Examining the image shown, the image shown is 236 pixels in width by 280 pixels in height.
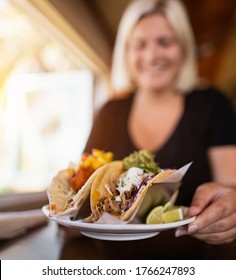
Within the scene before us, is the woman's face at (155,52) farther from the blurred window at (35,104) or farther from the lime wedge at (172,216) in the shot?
the lime wedge at (172,216)

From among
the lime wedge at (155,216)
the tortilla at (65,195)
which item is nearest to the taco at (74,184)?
the tortilla at (65,195)

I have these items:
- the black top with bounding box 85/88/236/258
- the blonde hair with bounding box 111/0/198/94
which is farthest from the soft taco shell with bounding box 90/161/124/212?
the blonde hair with bounding box 111/0/198/94

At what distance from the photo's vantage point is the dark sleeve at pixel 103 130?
3.40ft

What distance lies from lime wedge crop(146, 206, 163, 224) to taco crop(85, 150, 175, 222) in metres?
0.04

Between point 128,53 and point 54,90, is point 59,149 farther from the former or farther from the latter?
point 128,53

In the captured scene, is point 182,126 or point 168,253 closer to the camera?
point 168,253

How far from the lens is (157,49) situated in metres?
1.06

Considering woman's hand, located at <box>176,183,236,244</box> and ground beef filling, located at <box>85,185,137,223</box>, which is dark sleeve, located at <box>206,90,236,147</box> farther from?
ground beef filling, located at <box>85,185,137,223</box>

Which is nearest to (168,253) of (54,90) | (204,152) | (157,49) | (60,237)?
(60,237)

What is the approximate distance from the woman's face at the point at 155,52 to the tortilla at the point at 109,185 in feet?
2.17

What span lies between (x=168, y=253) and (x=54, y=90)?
1.57 metres

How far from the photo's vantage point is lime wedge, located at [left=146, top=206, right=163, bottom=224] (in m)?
0.46

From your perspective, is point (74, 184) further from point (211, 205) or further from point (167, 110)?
point (167, 110)

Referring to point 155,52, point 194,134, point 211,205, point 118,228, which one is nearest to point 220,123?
point 194,134
